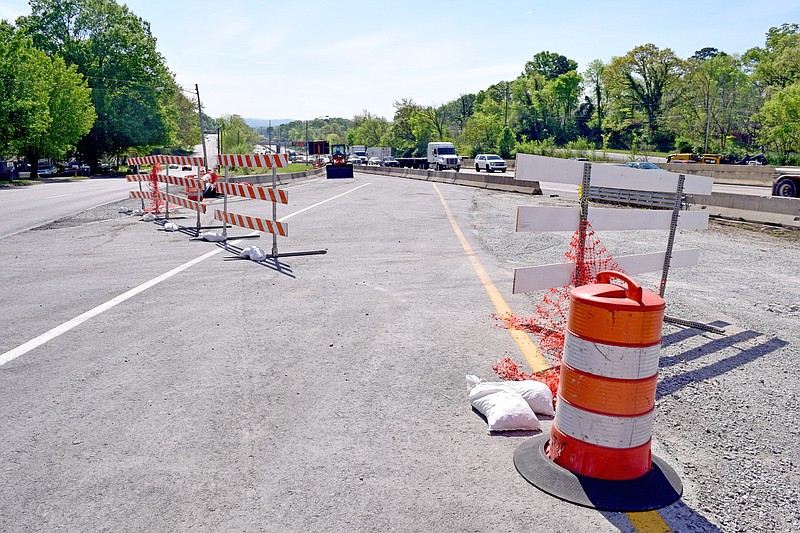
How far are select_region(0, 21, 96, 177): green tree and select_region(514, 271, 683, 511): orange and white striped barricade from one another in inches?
2122

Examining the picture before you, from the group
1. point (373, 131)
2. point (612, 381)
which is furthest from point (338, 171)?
point (373, 131)

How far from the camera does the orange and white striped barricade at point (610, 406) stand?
3406 mm

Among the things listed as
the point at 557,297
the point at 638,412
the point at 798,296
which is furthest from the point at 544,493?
the point at 798,296

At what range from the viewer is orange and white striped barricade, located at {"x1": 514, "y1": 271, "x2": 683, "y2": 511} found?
3.41 m

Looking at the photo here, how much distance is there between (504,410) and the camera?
419 cm

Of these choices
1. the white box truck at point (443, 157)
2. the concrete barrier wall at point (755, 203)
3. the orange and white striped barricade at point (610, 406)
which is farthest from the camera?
the white box truck at point (443, 157)

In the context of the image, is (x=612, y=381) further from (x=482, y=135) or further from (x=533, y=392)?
(x=482, y=135)

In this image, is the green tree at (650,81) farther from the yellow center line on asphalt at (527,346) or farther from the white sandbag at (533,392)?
the white sandbag at (533,392)

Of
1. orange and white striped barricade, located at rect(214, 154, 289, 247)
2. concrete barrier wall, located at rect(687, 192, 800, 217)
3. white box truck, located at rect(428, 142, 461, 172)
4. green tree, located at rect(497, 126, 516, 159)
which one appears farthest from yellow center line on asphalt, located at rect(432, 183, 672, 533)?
green tree, located at rect(497, 126, 516, 159)

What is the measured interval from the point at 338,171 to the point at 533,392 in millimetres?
51430

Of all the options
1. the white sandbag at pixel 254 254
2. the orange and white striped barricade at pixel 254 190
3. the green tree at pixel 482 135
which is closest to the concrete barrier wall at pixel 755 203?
the orange and white striped barricade at pixel 254 190

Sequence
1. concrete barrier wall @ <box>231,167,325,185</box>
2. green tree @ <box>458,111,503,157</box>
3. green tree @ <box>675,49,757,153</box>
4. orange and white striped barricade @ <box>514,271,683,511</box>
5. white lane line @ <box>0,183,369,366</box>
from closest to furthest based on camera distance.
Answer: orange and white striped barricade @ <box>514,271,683,511</box>
white lane line @ <box>0,183,369,366</box>
concrete barrier wall @ <box>231,167,325,185</box>
green tree @ <box>675,49,757,153</box>
green tree @ <box>458,111,503,157</box>

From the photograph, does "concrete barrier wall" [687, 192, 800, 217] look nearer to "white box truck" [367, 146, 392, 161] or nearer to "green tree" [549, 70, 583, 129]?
"white box truck" [367, 146, 392, 161]

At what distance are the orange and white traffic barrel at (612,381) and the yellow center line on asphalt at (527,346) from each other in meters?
0.38
